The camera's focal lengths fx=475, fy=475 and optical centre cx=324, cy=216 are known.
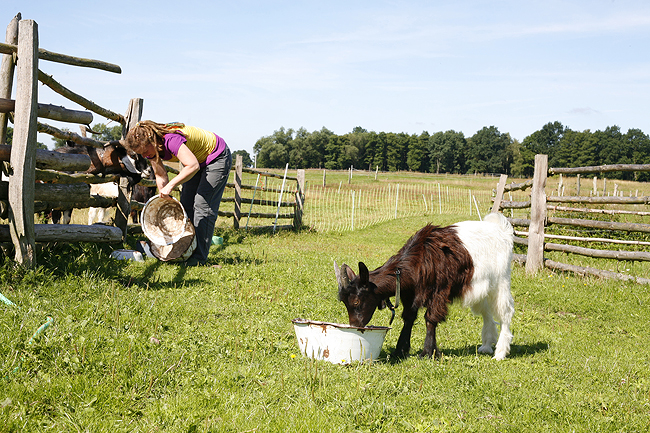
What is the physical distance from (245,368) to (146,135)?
3843 millimetres

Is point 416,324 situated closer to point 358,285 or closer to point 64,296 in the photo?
point 358,285

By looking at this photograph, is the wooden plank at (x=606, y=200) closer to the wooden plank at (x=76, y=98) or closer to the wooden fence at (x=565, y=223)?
the wooden fence at (x=565, y=223)

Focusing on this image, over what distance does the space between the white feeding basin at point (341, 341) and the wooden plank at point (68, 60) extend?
436 centimetres

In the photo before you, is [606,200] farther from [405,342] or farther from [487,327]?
[405,342]

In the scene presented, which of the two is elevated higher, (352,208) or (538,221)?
(538,221)

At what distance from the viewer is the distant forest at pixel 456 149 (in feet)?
377

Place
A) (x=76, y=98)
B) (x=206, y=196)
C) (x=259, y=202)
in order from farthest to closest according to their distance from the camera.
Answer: (x=259, y=202), (x=206, y=196), (x=76, y=98)

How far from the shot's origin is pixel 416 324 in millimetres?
6102

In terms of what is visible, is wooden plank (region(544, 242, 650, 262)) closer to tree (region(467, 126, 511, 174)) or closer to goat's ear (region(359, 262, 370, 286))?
goat's ear (region(359, 262, 370, 286))

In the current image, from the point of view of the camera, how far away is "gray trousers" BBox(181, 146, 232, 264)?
7.05 metres

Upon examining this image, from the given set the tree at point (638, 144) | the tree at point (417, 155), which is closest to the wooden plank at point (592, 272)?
the tree at point (417, 155)

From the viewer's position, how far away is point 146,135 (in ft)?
20.5

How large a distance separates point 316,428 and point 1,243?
417 centimetres

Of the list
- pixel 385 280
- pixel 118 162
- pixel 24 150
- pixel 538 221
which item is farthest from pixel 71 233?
pixel 538 221
